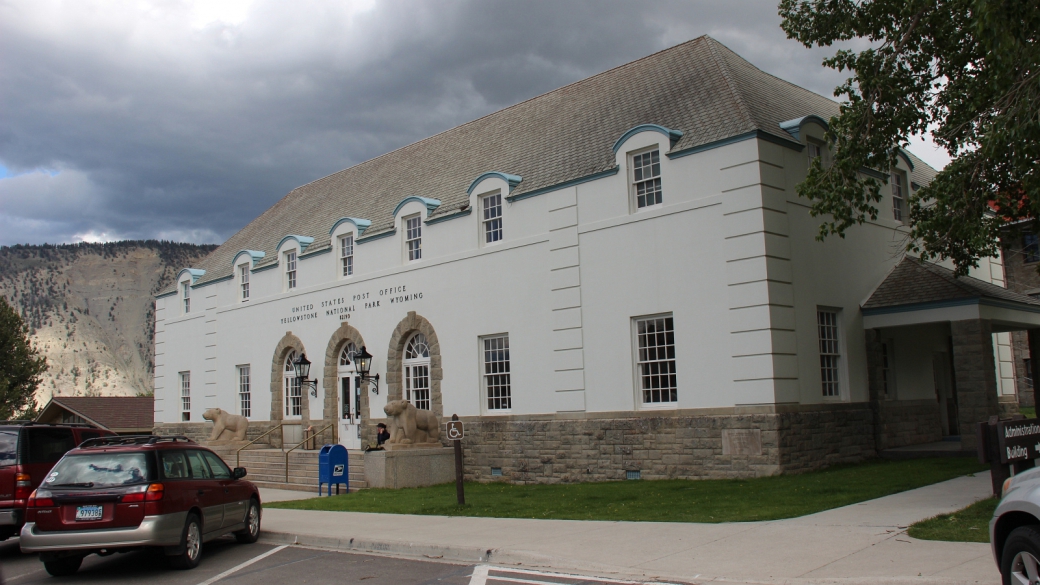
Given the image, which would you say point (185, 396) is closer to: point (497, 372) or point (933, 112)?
point (497, 372)

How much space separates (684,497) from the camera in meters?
15.4

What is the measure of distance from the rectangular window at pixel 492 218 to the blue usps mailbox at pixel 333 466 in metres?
7.06

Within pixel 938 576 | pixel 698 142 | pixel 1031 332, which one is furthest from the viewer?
pixel 1031 332

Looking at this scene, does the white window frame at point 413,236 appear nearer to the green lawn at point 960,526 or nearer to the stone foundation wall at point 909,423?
the stone foundation wall at point 909,423

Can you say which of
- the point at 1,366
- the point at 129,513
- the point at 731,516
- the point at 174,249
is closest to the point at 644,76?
the point at 731,516

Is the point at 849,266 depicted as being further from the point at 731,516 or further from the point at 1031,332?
the point at 731,516

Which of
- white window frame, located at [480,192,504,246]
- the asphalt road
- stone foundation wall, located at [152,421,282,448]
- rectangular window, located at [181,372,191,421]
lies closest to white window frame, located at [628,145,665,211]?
white window frame, located at [480,192,504,246]

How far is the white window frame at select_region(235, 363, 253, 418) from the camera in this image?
106ft

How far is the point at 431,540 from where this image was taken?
468 inches

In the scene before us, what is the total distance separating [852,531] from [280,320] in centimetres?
2425

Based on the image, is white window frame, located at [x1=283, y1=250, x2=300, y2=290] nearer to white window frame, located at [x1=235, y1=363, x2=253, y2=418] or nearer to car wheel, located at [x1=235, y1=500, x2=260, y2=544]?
white window frame, located at [x1=235, y1=363, x2=253, y2=418]

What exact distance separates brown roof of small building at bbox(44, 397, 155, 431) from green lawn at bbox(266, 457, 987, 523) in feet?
105

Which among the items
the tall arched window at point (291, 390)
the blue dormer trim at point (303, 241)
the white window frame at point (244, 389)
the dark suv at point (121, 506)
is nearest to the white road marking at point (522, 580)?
the dark suv at point (121, 506)

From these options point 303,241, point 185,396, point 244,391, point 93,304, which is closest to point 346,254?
point 303,241
